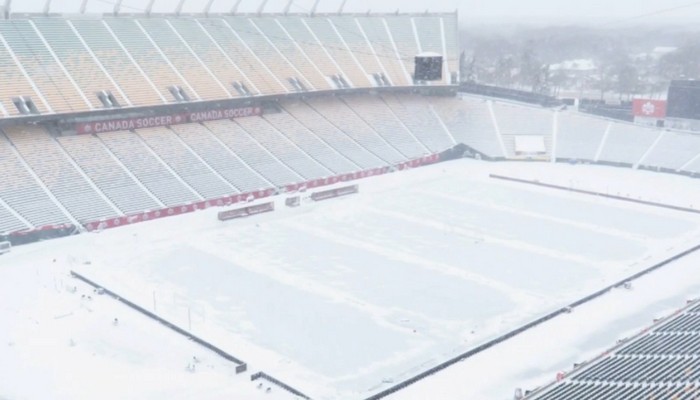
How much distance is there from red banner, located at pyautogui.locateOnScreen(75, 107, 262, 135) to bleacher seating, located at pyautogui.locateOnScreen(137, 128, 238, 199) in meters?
0.54

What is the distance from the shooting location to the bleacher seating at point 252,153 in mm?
45844

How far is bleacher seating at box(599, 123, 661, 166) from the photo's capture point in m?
55.3

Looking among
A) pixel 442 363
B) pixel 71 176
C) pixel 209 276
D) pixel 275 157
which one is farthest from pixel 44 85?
pixel 442 363

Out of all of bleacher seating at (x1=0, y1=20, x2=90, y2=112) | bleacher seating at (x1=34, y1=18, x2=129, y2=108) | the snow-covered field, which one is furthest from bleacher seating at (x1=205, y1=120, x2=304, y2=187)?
bleacher seating at (x1=0, y1=20, x2=90, y2=112)

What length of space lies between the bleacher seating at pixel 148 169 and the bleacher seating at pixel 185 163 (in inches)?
20.5

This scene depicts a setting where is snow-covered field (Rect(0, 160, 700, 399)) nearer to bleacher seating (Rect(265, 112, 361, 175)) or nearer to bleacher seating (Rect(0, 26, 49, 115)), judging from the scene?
bleacher seating (Rect(265, 112, 361, 175))

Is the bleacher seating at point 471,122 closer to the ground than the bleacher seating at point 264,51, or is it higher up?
closer to the ground

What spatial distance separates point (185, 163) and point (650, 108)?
38.1 meters

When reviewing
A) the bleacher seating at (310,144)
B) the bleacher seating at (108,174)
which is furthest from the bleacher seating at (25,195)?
the bleacher seating at (310,144)

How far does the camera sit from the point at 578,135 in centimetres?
5812

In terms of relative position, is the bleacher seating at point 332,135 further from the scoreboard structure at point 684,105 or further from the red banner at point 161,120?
the scoreboard structure at point 684,105

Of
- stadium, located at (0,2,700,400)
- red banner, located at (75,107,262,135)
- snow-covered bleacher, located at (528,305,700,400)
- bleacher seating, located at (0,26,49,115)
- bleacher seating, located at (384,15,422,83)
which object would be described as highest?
bleacher seating, located at (384,15,422,83)

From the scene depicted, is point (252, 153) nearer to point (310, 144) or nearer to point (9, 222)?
point (310, 144)

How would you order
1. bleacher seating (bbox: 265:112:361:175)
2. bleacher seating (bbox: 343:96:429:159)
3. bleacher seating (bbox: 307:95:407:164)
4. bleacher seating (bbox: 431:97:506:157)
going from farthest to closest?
bleacher seating (bbox: 431:97:506:157), bleacher seating (bbox: 343:96:429:159), bleacher seating (bbox: 307:95:407:164), bleacher seating (bbox: 265:112:361:175)
